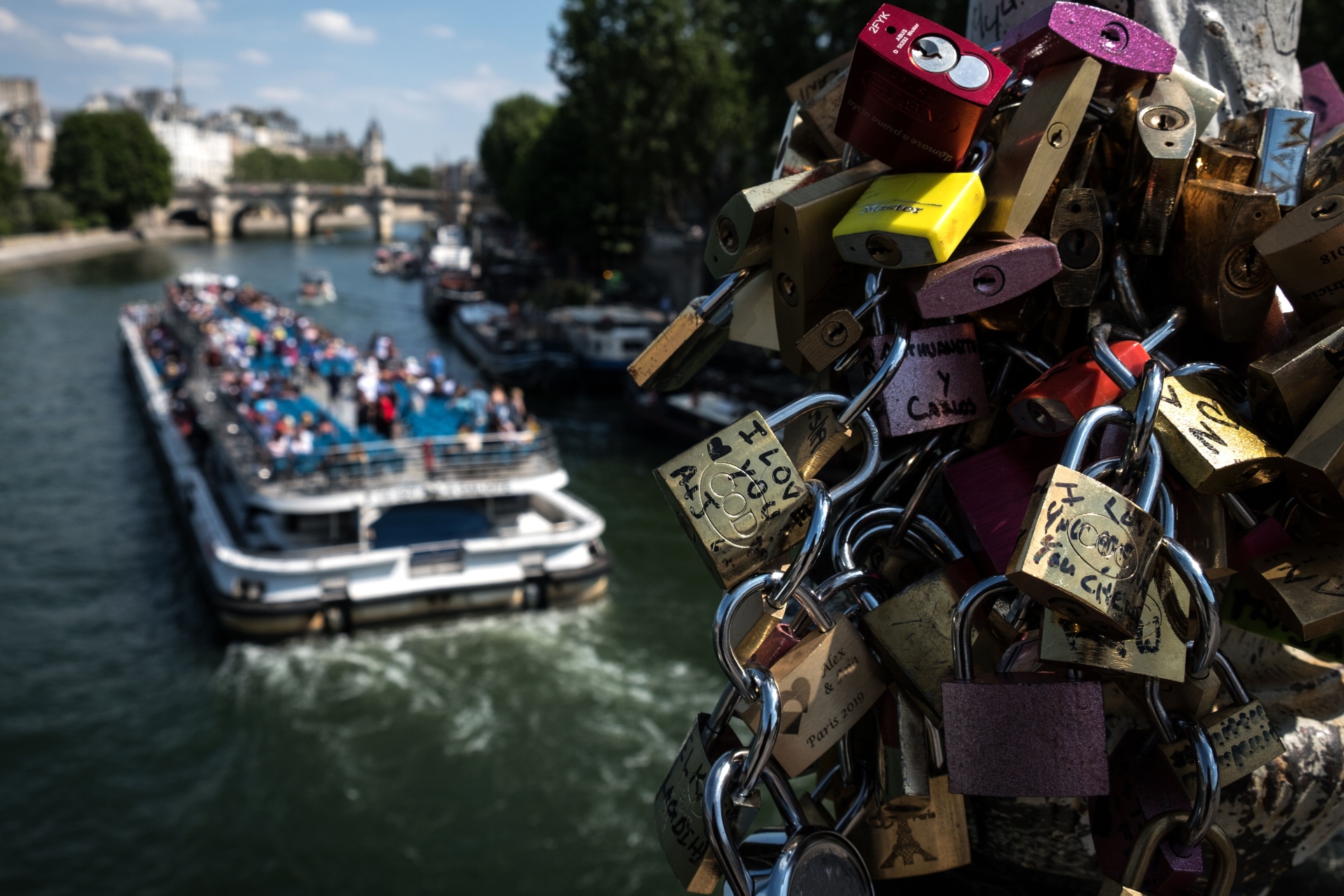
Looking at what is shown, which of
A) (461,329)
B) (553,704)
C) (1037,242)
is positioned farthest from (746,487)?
(461,329)

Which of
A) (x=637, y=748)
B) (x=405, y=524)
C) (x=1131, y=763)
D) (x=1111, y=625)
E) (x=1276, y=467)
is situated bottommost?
(x=637, y=748)

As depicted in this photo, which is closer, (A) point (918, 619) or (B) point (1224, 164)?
(A) point (918, 619)

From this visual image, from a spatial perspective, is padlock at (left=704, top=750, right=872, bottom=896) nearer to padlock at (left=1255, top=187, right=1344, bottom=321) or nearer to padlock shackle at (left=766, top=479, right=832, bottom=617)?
padlock shackle at (left=766, top=479, right=832, bottom=617)

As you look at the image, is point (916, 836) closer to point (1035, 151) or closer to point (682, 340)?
point (682, 340)

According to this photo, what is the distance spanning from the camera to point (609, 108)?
3447 centimetres

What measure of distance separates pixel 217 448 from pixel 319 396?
98.7 inches

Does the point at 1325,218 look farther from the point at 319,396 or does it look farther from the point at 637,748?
the point at 319,396

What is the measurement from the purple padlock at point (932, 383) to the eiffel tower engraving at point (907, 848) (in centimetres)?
52

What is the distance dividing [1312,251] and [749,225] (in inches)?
27.9

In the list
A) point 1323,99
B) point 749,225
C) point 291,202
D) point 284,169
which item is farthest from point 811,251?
point 284,169

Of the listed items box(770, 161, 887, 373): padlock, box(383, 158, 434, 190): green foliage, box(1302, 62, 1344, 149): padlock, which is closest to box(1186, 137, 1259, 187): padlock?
box(770, 161, 887, 373): padlock

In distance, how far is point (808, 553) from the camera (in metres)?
1.12

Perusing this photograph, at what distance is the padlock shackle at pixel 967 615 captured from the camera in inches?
45.1

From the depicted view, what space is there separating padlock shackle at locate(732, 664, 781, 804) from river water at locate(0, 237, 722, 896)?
7402 millimetres
